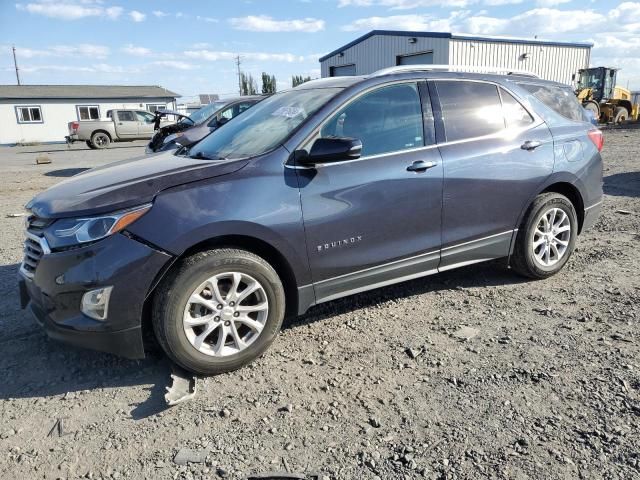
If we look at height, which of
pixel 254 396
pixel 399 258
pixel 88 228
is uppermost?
pixel 88 228

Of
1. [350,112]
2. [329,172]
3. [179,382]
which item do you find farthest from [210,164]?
[179,382]

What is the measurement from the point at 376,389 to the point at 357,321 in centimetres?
94

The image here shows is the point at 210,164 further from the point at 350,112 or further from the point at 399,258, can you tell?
the point at 399,258

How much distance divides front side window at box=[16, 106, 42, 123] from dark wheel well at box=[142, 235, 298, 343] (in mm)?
43001

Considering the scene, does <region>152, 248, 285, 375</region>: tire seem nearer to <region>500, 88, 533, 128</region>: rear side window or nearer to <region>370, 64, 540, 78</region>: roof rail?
<region>370, 64, 540, 78</region>: roof rail

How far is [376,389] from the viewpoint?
9.79 feet

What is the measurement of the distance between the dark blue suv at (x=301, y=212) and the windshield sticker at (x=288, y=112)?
0.06 feet

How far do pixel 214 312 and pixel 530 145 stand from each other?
299 cm

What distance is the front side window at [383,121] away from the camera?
11.7 ft

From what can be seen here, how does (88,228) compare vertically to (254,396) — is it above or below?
above

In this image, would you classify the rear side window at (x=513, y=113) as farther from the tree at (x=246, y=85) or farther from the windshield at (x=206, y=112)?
the tree at (x=246, y=85)

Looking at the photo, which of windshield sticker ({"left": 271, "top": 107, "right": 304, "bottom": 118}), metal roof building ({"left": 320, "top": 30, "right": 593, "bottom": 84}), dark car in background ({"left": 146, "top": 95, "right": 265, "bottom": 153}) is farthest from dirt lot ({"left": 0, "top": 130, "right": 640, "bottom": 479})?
metal roof building ({"left": 320, "top": 30, "right": 593, "bottom": 84})

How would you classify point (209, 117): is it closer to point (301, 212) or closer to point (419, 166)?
point (419, 166)

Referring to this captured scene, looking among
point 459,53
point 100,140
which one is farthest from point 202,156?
point 100,140
